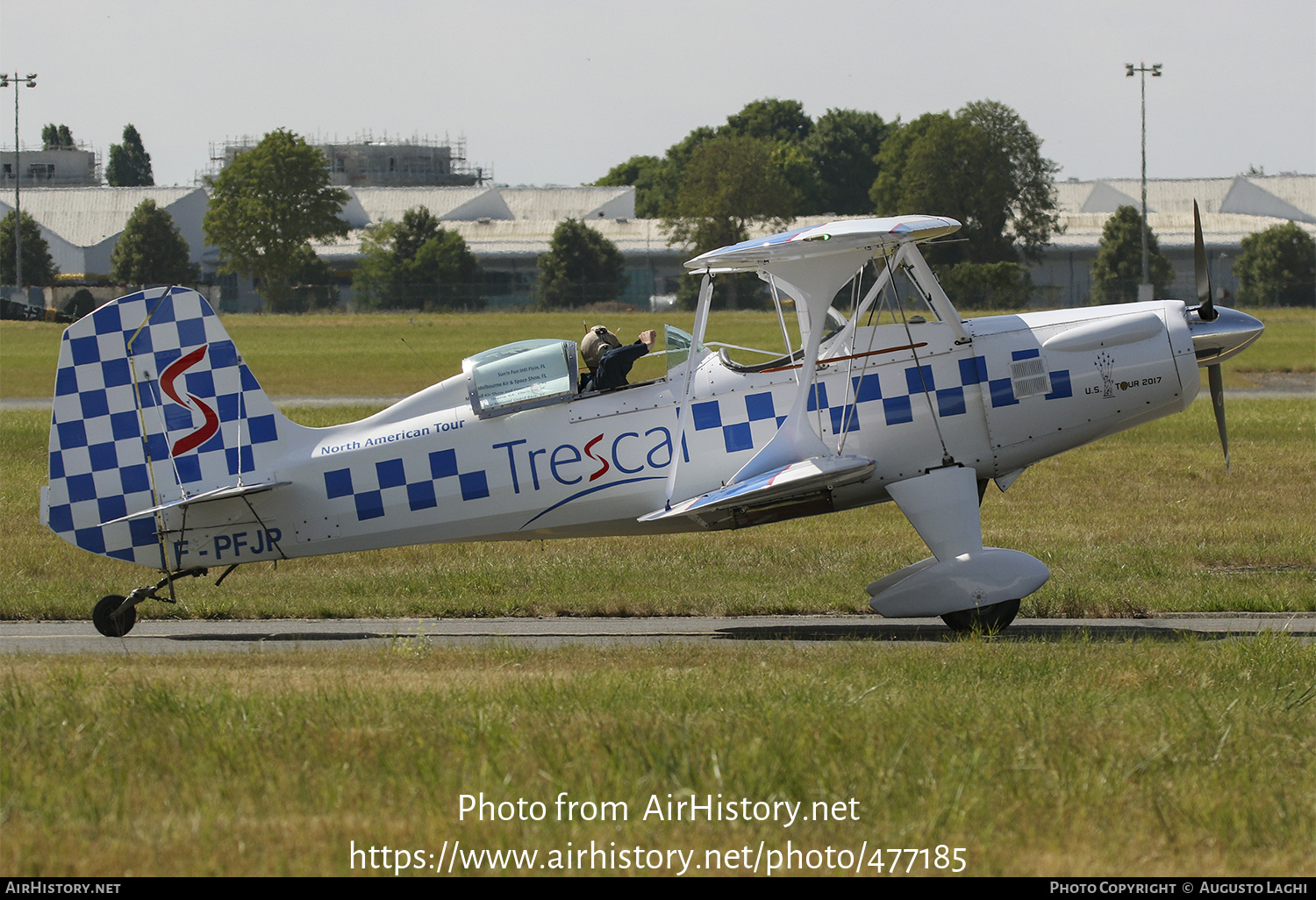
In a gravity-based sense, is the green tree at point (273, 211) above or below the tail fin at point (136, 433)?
above

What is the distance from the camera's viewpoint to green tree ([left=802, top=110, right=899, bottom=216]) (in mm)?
123125

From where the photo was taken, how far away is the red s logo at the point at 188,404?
1109 cm

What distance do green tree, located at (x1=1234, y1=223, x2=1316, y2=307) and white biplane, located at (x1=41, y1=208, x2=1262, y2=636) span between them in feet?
245

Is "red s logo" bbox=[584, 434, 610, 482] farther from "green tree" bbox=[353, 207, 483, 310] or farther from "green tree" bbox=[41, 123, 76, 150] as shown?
"green tree" bbox=[41, 123, 76, 150]

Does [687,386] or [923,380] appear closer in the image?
[923,380]

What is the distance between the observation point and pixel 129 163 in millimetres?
141625

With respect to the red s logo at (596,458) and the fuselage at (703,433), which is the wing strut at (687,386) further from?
the red s logo at (596,458)

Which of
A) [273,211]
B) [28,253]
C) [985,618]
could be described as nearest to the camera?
[985,618]

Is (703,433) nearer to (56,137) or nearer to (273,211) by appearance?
(273,211)

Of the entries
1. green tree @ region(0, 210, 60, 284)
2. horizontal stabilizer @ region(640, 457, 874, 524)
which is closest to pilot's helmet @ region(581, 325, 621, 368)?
horizontal stabilizer @ region(640, 457, 874, 524)

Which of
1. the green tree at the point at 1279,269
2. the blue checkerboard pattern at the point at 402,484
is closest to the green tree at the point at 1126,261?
the green tree at the point at 1279,269

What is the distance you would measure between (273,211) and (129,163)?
55.9 metres

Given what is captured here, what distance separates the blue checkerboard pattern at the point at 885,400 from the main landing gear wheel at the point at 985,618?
1.54 metres

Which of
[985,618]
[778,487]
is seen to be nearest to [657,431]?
[778,487]
